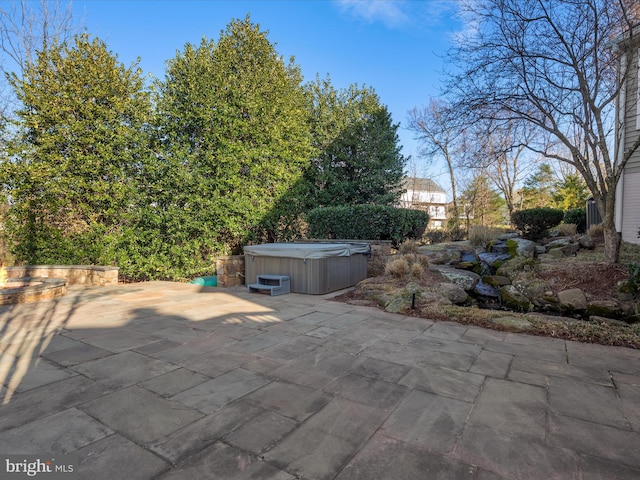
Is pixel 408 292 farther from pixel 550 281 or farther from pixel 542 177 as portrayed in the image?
pixel 542 177

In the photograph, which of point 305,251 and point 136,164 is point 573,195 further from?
point 136,164

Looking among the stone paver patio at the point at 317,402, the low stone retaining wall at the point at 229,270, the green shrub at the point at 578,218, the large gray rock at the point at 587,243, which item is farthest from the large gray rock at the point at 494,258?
the low stone retaining wall at the point at 229,270

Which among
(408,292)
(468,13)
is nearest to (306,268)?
(408,292)

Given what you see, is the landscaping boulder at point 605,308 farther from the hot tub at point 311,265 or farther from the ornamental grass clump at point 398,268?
the hot tub at point 311,265

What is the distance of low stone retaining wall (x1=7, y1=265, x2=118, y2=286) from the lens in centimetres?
709

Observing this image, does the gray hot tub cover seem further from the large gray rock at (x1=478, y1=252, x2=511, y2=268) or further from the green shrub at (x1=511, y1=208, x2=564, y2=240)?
the green shrub at (x1=511, y1=208, x2=564, y2=240)

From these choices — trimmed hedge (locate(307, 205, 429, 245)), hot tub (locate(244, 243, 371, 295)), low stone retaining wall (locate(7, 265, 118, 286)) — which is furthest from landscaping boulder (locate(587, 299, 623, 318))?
low stone retaining wall (locate(7, 265, 118, 286))

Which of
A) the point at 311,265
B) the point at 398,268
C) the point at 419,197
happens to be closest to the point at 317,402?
the point at 311,265

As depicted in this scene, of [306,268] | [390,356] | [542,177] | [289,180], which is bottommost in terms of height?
[390,356]

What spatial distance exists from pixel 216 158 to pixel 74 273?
385cm

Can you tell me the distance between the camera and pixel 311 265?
6.22 meters

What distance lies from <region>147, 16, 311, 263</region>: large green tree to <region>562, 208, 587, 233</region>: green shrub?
8.94m

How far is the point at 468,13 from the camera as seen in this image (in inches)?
247

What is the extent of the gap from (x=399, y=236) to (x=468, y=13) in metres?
4.89
